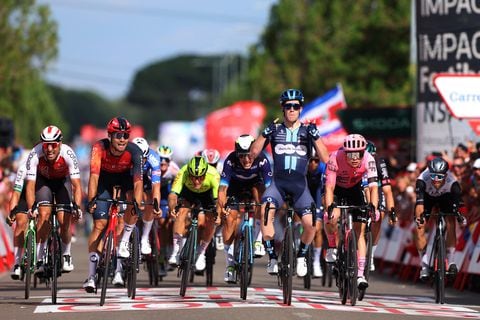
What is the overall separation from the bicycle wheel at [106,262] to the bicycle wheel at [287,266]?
1.97 m

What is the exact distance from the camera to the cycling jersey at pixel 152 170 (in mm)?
18031

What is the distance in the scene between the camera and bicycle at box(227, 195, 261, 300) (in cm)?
1741

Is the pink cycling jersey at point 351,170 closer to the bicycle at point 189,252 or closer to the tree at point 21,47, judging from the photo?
the bicycle at point 189,252

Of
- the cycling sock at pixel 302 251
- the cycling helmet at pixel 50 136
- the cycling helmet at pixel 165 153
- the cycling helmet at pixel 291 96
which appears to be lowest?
the cycling sock at pixel 302 251

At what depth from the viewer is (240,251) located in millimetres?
17828

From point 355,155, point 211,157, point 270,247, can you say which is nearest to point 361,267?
point 270,247

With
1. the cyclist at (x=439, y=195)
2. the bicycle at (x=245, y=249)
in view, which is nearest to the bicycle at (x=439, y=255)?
the cyclist at (x=439, y=195)

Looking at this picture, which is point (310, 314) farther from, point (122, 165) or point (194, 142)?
point (194, 142)

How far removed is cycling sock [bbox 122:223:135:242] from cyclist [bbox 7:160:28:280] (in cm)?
130

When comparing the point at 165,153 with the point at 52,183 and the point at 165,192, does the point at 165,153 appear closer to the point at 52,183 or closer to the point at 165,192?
the point at 165,192

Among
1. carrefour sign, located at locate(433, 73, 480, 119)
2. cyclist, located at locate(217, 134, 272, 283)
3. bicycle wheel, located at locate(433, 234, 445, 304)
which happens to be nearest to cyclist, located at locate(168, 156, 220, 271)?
cyclist, located at locate(217, 134, 272, 283)

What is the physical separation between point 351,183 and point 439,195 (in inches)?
73.4

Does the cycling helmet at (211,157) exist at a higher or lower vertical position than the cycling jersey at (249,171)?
higher

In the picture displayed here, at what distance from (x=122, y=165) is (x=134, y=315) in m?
2.30
